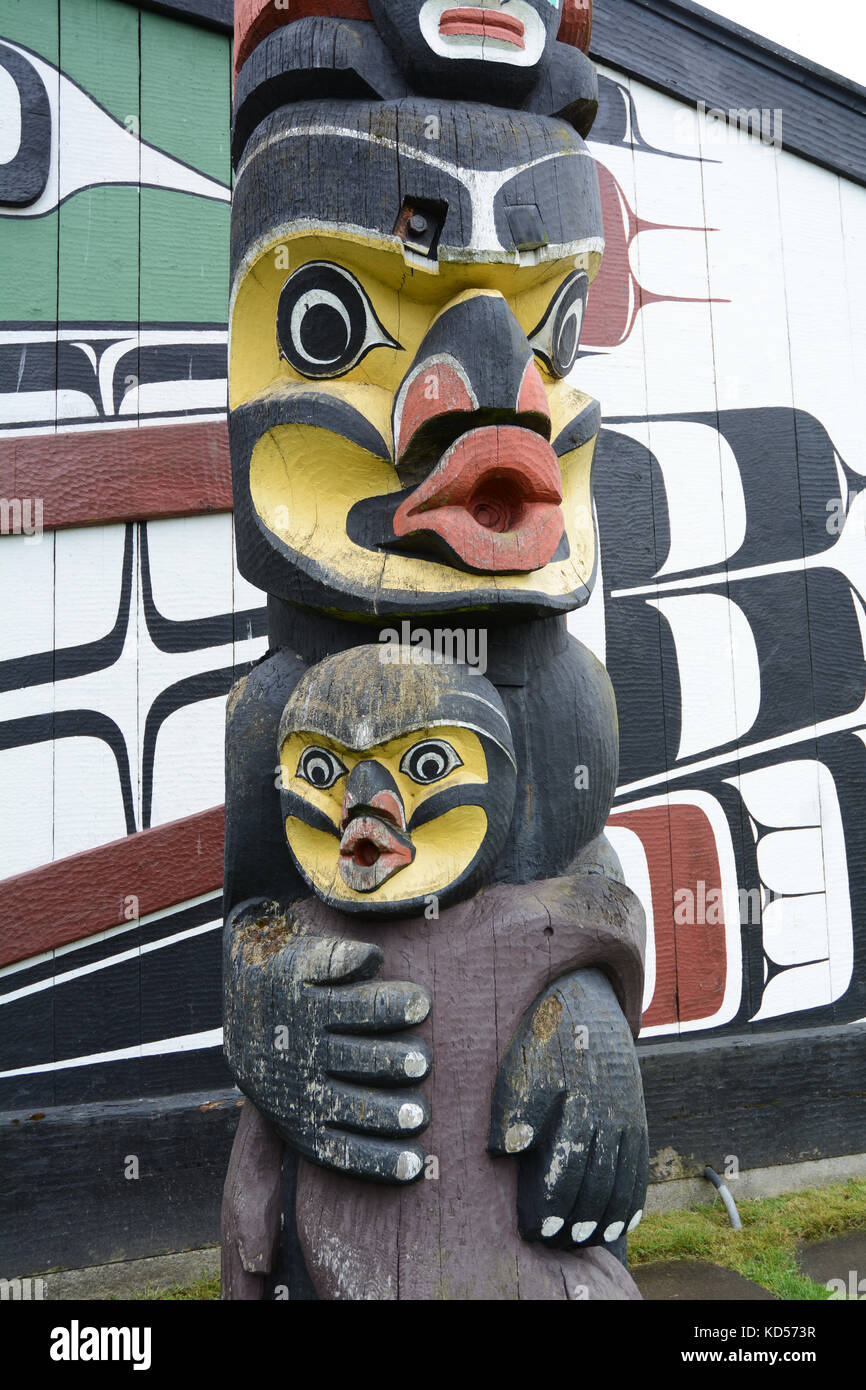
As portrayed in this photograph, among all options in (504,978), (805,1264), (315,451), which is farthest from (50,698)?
(805,1264)

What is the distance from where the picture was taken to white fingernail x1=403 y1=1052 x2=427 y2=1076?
6.02ft

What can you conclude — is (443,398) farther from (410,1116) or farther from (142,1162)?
(142,1162)

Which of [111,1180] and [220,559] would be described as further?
[220,559]

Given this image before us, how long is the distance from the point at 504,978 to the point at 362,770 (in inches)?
17.3

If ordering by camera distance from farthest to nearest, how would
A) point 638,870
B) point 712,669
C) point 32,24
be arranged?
point 712,669
point 638,870
point 32,24

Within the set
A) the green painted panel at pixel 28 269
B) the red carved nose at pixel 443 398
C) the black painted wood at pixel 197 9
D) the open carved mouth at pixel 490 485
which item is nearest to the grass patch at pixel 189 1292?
the open carved mouth at pixel 490 485

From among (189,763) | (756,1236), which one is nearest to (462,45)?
(189,763)

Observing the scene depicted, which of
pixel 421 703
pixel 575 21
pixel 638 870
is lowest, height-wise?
pixel 421 703

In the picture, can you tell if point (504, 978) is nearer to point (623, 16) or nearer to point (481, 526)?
point (481, 526)

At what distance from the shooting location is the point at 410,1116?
5.99ft

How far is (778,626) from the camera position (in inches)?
182

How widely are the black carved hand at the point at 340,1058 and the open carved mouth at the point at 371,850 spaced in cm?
12

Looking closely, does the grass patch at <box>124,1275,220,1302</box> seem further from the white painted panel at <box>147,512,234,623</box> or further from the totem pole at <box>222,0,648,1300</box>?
the white painted panel at <box>147,512,234,623</box>

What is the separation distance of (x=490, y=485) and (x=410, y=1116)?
3.65 feet
